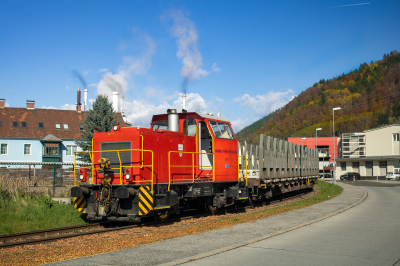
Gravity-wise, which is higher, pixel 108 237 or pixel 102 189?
pixel 102 189

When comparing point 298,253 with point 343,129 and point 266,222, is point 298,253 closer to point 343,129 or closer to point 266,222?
point 266,222

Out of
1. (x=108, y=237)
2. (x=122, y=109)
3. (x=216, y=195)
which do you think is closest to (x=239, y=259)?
(x=108, y=237)

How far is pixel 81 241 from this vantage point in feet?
26.9

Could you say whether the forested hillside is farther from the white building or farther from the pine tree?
the pine tree

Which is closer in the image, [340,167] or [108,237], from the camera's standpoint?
[108,237]

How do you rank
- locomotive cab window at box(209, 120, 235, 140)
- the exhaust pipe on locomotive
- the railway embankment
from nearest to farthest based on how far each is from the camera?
the railway embankment
the exhaust pipe on locomotive
locomotive cab window at box(209, 120, 235, 140)

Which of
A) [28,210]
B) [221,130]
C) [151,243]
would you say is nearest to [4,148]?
[28,210]

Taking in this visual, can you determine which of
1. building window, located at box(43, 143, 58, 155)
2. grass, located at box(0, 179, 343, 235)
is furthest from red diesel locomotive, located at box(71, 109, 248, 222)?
building window, located at box(43, 143, 58, 155)

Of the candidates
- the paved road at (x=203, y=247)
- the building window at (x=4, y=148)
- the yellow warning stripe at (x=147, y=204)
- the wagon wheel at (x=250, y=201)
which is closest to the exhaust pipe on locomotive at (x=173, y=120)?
the yellow warning stripe at (x=147, y=204)

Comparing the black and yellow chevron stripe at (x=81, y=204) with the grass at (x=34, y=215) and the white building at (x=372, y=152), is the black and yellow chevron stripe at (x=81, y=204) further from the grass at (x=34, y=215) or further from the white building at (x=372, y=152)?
the white building at (x=372, y=152)

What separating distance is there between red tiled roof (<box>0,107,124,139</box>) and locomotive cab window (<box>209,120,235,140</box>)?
1237 inches

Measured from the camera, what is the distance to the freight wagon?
930 cm

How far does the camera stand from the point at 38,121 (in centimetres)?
4262

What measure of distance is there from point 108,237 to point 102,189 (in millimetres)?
1320
